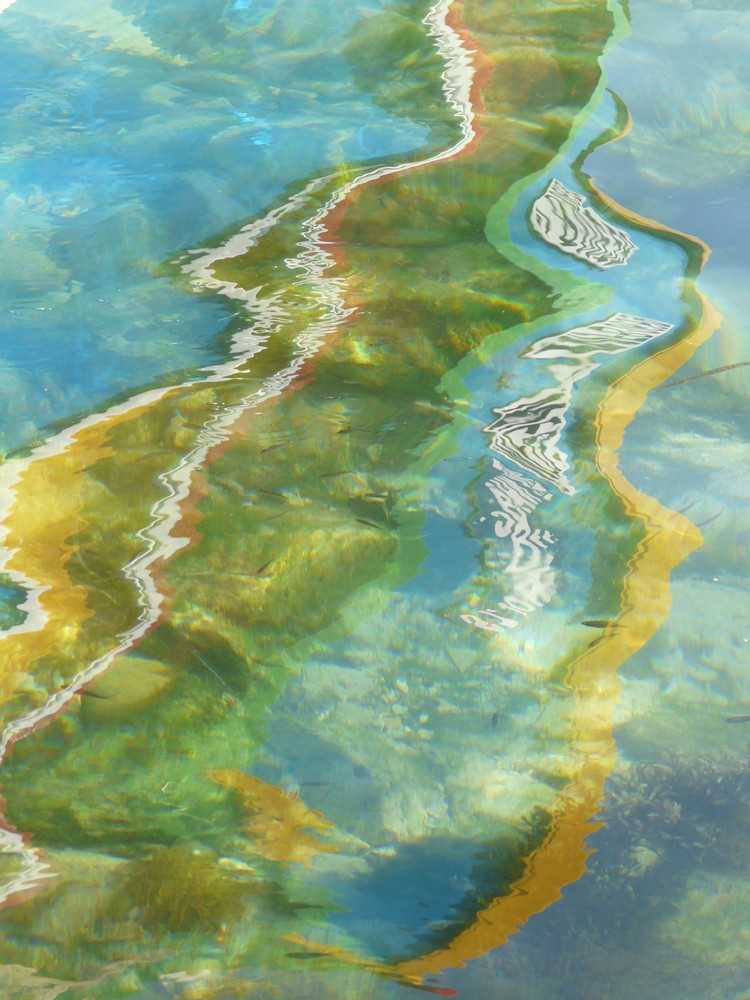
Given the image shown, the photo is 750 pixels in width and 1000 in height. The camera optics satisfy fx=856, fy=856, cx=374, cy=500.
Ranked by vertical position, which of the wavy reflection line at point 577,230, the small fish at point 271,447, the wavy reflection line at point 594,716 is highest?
the wavy reflection line at point 577,230

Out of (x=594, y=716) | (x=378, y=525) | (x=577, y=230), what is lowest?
(x=594, y=716)

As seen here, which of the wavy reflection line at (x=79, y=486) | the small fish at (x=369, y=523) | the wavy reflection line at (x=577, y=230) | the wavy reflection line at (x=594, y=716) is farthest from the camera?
the wavy reflection line at (x=577, y=230)

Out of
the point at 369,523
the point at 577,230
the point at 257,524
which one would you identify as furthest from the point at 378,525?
the point at 577,230

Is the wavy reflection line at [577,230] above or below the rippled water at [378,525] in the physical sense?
above

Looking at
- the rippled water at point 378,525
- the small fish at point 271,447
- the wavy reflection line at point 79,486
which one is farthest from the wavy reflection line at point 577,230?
the small fish at point 271,447

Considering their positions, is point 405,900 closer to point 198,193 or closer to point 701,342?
point 701,342

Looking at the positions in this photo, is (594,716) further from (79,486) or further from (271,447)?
(79,486)

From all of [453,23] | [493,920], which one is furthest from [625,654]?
[453,23]

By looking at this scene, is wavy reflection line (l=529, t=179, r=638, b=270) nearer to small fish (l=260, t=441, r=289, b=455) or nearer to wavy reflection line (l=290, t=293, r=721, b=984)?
wavy reflection line (l=290, t=293, r=721, b=984)

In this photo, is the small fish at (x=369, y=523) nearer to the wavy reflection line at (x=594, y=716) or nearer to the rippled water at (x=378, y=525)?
the rippled water at (x=378, y=525)
